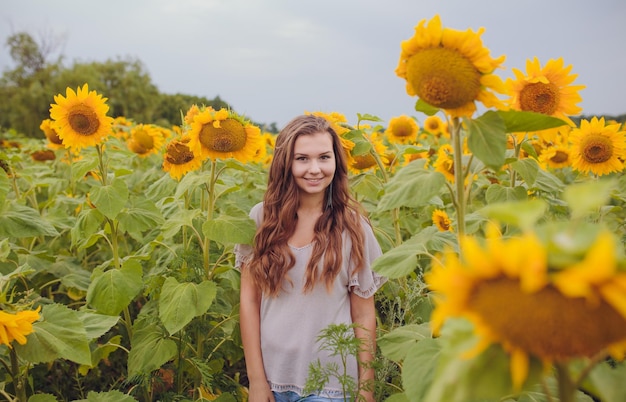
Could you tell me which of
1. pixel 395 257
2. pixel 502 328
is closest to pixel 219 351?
pixel 395 257

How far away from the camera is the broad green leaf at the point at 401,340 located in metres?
1.52

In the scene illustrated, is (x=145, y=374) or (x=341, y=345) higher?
(x=341, y=345)

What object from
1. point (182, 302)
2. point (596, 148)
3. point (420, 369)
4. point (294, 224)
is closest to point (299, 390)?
point (182, 302)

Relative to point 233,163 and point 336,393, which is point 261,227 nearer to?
point 233,163

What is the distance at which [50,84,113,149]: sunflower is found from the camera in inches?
107

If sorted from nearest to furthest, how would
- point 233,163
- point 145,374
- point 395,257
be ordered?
point 395,257
point 145,374
point 233,163

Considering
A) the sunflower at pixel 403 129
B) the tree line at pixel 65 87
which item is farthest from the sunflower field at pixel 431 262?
the tree line at pixel 65 87

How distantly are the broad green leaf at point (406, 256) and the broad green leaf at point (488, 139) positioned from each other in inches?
14.8

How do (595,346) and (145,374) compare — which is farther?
(145,374)

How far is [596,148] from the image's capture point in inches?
112

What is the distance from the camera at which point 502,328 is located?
703 mm

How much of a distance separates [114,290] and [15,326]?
3.12 feet

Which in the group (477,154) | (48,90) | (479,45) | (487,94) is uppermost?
(48,90)

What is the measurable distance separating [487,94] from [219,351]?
199cm
